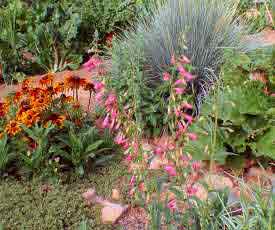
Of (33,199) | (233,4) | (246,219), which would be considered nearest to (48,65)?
(233,4)

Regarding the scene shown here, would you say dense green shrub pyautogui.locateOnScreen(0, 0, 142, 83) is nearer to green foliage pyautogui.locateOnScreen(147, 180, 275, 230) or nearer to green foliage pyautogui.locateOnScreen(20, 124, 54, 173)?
green foliage pyautogui.locateOnScreen(20, 124, 54, 173)

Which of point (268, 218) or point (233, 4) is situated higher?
point (233, 4)

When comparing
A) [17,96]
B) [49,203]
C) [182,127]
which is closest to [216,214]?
[182,127]

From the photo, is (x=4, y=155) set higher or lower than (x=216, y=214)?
lower

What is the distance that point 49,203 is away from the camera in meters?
4.12

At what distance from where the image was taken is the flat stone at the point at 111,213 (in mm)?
4068

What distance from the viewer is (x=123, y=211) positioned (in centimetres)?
413

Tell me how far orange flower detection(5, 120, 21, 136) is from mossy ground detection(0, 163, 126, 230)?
35 centimetres

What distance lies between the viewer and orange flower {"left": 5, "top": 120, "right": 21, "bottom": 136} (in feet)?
14.5

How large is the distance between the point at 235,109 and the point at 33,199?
159cm

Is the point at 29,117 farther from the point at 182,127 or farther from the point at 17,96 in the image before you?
the point at 182,127

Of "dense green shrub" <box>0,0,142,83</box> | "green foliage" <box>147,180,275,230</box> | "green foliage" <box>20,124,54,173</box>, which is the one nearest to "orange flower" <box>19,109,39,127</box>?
"green foliage" <box>20,124,54,173</box>

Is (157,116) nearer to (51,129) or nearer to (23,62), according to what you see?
(51,129)

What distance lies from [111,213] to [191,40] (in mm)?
1912
